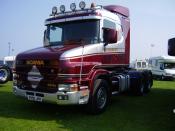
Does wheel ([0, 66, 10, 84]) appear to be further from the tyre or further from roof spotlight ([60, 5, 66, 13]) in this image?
roof spotlight ([60, 5, 66, 13])

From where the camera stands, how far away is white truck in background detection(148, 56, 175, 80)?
28531mm

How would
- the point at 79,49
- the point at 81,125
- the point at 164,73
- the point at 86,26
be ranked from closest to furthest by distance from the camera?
the point at 81,125
the point at 79,49
the point at 86,26
the point at 164,73

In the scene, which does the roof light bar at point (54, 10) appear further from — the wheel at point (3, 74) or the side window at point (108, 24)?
the wheel at point (3, 74)

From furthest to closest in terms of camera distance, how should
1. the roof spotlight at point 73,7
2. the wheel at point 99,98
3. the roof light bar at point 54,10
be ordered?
the roof light bar at point 54,10, the roof spotlight at point 73,7, the wheel at point 99,98

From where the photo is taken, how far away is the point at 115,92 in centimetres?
1038

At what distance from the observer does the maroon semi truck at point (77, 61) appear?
7.86 meters

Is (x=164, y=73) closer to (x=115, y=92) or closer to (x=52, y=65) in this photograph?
(x=115, y=92)

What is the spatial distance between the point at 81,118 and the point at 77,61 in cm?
166

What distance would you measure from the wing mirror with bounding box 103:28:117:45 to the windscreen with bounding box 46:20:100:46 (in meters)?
0.23

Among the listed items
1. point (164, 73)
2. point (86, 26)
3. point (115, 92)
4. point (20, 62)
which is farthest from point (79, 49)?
point (164, 73)

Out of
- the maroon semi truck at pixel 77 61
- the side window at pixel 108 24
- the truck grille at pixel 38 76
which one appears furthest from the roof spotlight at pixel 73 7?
the truck grille at pixel 38 76

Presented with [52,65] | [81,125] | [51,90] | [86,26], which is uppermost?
[86,26]

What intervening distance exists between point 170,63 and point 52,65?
22.9m

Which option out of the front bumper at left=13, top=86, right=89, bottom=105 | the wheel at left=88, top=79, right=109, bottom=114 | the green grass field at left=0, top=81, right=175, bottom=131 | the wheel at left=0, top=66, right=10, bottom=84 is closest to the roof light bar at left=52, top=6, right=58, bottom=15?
the wheel at left=88, top=79, right=109, bottom=114
